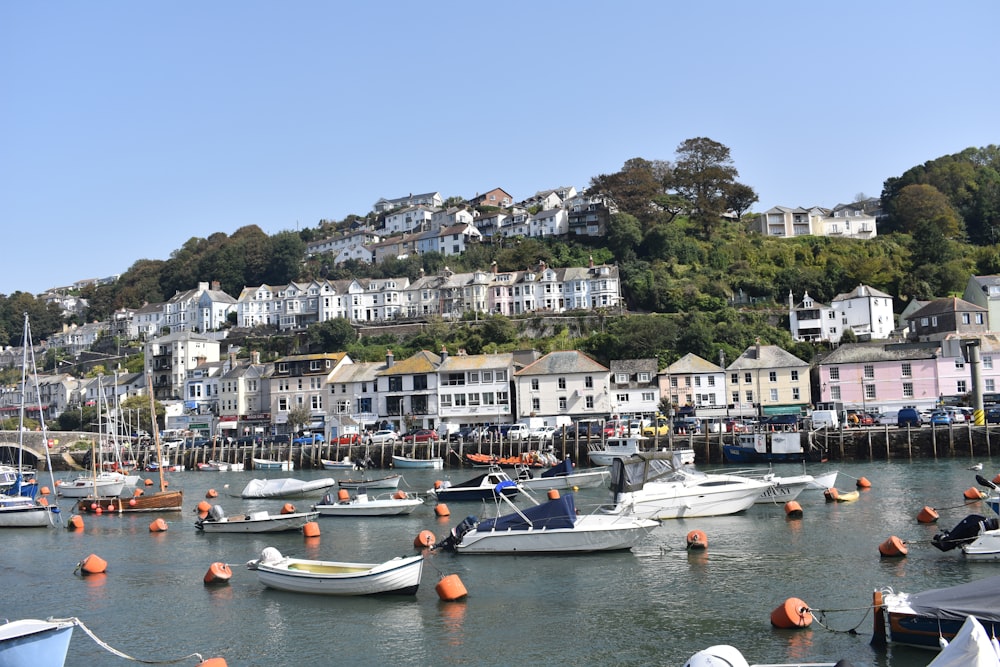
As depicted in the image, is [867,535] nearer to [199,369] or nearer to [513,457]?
[513,457]

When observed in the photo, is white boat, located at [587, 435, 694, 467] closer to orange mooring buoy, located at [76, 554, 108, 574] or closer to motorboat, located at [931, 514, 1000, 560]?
motorboat, located at [931, 514, 1000, 560]

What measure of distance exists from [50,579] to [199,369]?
81.7m

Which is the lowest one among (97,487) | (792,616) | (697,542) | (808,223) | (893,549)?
(792,616)

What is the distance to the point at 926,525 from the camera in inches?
1294

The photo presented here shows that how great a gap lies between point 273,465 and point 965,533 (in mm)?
57233

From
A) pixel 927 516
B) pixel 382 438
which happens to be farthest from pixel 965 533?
pixel 382 438

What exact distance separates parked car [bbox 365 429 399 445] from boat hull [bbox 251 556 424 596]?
44.9 metres

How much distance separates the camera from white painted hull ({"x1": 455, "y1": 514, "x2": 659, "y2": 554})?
29.8m

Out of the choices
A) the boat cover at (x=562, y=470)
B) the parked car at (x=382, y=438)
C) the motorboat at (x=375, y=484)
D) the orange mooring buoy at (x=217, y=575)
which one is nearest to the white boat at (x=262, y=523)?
the orange mooring buoy at (x=217, y=575)

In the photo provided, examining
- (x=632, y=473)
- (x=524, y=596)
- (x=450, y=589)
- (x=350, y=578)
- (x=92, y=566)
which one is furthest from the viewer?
(x=632, y=473)

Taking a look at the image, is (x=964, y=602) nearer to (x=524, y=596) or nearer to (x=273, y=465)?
(x=524, y=596)

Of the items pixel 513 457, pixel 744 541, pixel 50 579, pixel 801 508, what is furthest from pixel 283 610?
pixel 513 457

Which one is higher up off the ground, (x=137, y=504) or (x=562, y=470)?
(x=562, y=470)

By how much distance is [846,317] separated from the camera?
93312 mm
